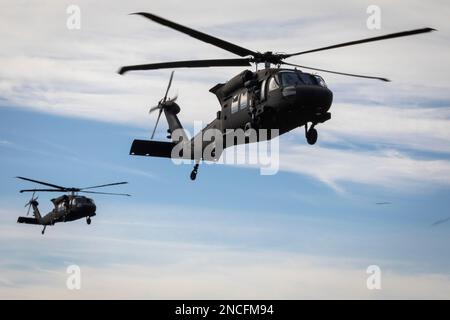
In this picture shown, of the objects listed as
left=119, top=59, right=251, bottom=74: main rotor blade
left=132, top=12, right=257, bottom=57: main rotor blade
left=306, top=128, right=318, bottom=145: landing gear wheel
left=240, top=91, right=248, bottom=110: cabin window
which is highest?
left=132, top=12, right=257, bottom=57: main rotor blade

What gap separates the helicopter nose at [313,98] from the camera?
26562mm

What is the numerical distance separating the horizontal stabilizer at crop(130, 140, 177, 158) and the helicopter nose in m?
9.77

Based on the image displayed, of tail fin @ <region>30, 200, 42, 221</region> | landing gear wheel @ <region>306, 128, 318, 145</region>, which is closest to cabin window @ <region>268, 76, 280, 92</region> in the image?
landing gear wheel @ <region>306, 128, 318, 145</region>

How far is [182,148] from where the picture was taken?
34656mm

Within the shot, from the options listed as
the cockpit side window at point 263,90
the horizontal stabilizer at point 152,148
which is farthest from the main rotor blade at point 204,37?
the horizontal stabilizer at point 152,148

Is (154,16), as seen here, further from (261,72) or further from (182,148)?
(182,148)

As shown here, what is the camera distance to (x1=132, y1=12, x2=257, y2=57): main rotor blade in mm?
23578

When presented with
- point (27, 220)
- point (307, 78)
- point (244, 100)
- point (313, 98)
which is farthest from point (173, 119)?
point (27, 220)

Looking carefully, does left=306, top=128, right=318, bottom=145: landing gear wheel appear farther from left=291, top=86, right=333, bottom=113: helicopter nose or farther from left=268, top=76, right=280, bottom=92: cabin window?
left=268, top=76, right=280, bottom=92: cabin window

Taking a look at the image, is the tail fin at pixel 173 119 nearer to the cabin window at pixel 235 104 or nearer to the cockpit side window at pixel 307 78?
the cabin window at pixel 235 104

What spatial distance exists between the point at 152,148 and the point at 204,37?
965 cm

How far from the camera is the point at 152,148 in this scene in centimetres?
3356
